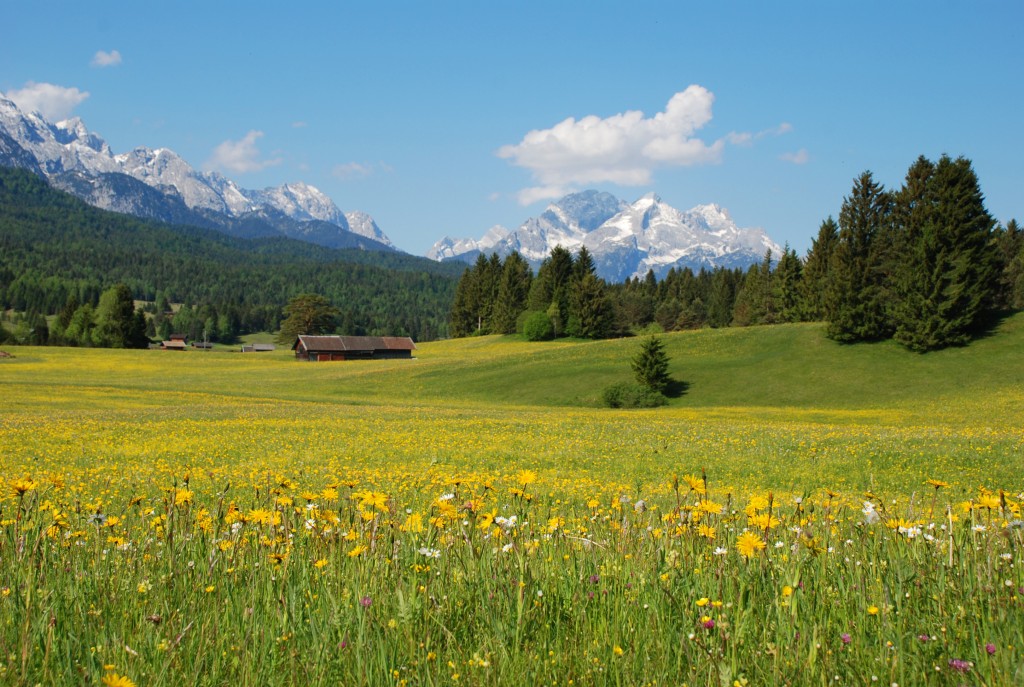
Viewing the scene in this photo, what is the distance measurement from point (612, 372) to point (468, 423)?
109 ft

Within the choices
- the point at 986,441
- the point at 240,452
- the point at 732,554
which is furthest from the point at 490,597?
the point at 986,441

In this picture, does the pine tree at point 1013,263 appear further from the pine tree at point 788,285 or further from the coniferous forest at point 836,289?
the pine tree at point 788,285

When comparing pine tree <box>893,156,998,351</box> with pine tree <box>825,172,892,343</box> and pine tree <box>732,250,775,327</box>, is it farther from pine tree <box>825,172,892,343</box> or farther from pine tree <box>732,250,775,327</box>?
pine tree <box>732,250,775,327</box>

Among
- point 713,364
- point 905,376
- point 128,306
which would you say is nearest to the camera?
point 905,376

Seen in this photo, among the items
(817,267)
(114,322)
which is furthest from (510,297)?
(114,322)

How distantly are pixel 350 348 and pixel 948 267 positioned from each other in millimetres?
76672

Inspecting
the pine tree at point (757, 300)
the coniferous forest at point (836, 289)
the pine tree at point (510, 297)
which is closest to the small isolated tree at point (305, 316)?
the coniferous forest at point (836, 289)

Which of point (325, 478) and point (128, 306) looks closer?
point (325, 478)

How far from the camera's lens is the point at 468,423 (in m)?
29.3

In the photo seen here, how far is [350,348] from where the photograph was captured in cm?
10512

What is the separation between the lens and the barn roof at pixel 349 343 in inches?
4109

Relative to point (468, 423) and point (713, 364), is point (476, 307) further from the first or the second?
point (468, 423)

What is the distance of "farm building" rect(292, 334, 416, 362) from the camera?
10412 centimetres

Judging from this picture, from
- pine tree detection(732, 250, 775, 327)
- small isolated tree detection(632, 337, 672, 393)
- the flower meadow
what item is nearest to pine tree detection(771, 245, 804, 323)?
pine tree detection(732, 250, 775, 327)
